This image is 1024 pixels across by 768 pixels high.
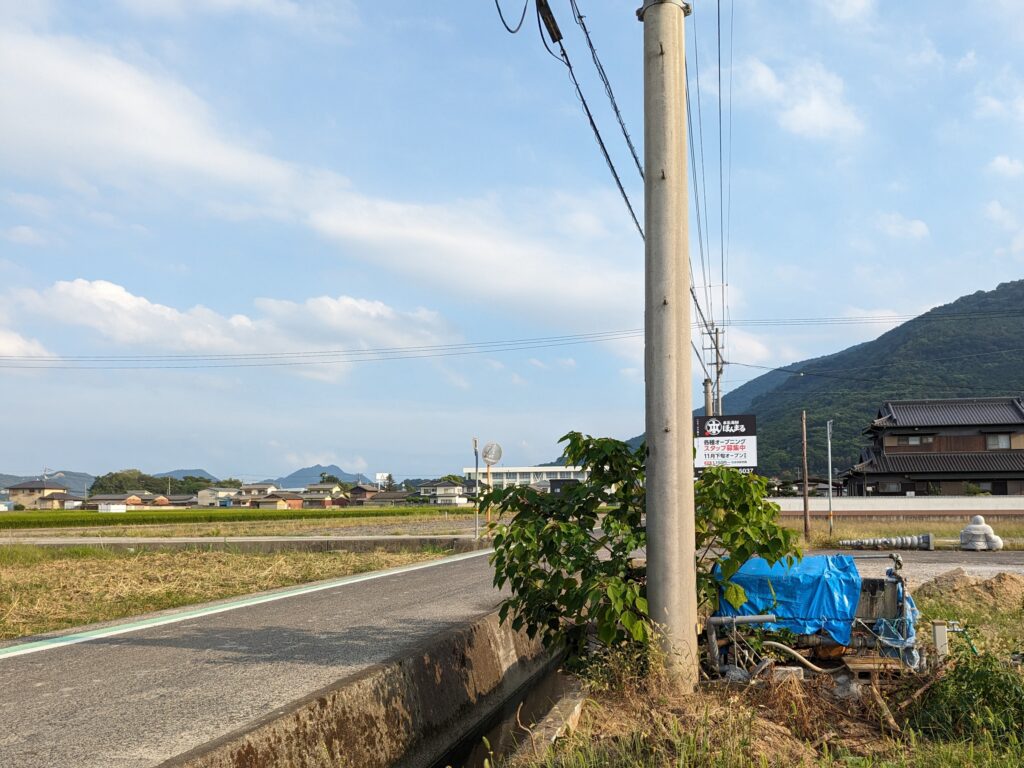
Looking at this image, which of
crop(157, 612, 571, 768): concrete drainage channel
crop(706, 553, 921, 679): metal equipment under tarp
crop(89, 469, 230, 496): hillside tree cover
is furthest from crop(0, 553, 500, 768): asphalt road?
crop(89, 469, 230, 496): hillside tree cover

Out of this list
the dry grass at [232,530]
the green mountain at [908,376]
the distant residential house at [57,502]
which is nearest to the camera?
the dry grass at [232,530]

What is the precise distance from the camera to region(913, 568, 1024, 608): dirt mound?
9852 millimetres

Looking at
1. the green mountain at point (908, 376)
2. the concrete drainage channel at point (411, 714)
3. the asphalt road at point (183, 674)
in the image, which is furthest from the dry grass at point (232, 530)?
the green mountain at point (908, 376)

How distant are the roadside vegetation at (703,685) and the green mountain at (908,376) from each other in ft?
230

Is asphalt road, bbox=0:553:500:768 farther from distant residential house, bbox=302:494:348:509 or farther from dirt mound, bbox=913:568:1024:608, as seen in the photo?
distant residential house, bbox=302:494:348:509

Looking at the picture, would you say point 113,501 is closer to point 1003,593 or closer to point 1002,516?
point 1002,516

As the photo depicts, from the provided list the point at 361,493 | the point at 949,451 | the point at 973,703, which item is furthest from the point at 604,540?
the point at 361,493

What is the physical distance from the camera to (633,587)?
445cm

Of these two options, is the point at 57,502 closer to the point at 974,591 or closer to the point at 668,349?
the point at 974,591

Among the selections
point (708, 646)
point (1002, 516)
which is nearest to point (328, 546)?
point (708, 646)

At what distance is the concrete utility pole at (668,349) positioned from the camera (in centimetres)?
443

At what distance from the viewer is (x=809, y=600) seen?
4980mm

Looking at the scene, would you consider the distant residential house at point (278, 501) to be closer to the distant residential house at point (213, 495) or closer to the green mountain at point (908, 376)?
the distant residential house at point (213, 495)

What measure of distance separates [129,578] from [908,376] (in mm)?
99910
